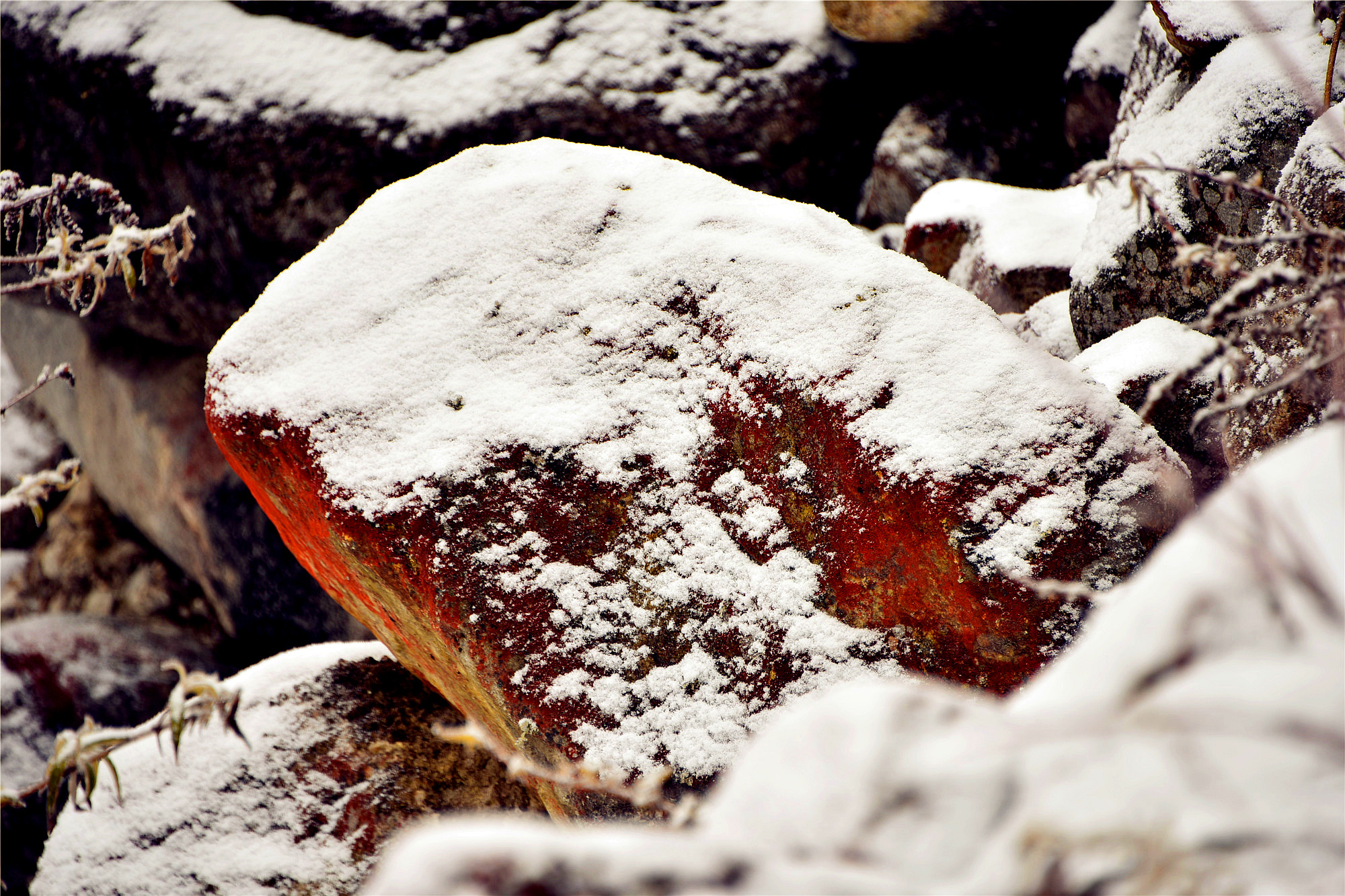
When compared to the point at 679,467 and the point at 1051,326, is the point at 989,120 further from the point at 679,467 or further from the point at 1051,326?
the point at 679,467

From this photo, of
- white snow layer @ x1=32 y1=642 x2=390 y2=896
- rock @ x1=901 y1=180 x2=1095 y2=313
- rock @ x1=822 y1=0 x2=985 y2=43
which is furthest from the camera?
rock @ x1=822 y1=0 x2=985 y2=43

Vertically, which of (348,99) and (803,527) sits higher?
(348,99)

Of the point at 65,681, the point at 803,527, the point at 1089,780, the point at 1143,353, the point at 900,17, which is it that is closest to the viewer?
the point at 1089,780

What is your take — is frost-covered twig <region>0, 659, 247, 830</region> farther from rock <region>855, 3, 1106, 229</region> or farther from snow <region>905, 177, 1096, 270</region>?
Answer: rock <region>855, 3, 1106, 229</region>

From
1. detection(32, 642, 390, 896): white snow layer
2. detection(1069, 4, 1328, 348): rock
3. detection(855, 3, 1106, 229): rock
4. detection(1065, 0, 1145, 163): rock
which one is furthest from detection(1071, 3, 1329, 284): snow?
detection(32, 642, 390, 896): white snow layer

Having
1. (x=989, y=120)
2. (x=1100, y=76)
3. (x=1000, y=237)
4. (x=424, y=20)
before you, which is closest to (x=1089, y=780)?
(x=1000, y=237)

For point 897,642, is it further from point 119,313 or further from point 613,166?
point 119,313
